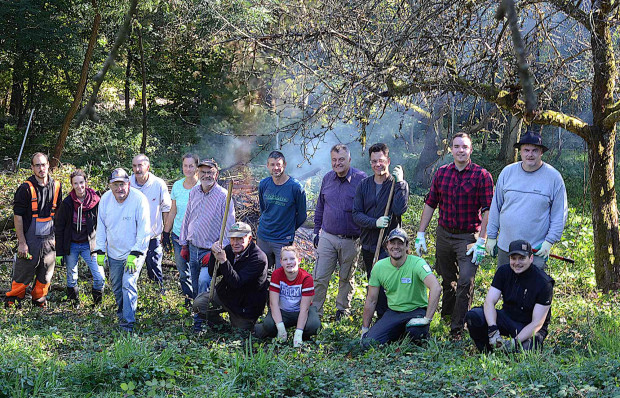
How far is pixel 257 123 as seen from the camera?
62.7 feet

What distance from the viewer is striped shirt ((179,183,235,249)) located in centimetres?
657

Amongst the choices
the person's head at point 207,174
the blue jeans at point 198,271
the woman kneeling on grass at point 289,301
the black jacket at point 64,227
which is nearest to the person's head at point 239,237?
the woman kneeling on grass at point 289,301

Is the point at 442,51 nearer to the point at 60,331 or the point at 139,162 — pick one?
the point at 139,162

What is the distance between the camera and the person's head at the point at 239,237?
595 cm

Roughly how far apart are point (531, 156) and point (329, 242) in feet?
7.43

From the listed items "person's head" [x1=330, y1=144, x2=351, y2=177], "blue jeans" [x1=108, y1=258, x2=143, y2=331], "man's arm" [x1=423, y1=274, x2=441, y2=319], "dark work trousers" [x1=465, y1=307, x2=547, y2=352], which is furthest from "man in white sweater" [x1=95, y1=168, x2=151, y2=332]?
"dark work trousers" [x1=465, y1=307, x2=547, y2=352]

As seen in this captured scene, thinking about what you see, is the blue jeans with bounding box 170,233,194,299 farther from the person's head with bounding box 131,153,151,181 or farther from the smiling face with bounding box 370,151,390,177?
the smiling face with bounding box 370,151,390,177

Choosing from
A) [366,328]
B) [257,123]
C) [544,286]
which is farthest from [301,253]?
[257,123]

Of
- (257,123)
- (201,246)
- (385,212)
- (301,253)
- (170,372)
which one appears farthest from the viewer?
(257,123)

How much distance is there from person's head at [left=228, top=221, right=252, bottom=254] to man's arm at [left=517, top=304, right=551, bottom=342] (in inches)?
103

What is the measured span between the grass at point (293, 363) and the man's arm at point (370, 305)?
8.8 inches

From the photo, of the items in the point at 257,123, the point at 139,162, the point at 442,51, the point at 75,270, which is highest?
the point at 257,123

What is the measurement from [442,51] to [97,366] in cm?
465

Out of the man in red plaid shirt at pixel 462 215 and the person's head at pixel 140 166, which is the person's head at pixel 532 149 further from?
the person's head at pixel 140 166
